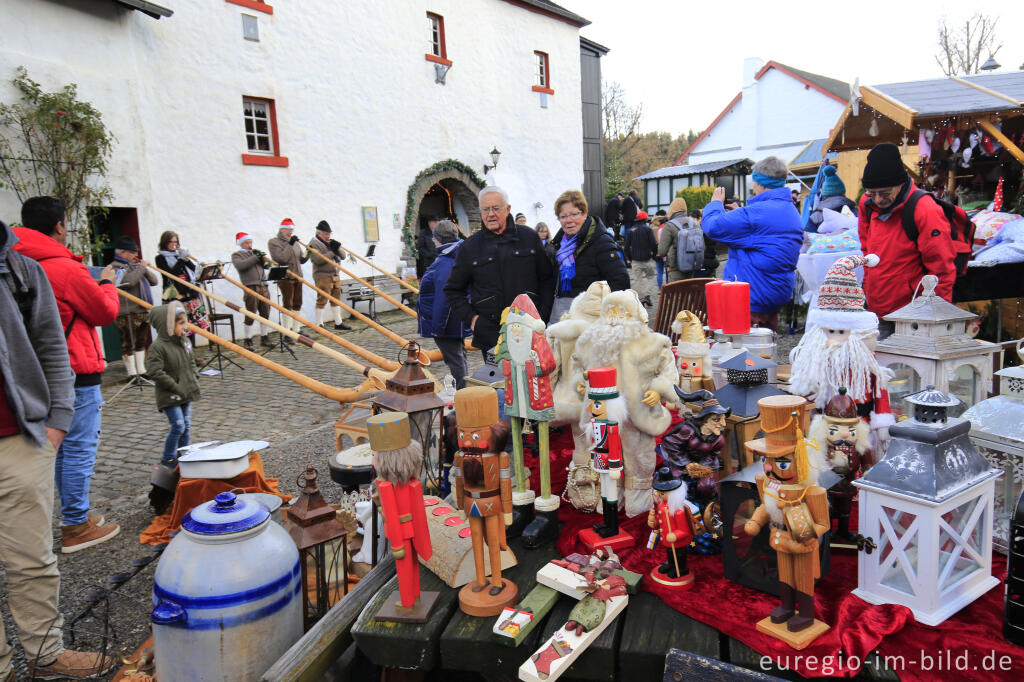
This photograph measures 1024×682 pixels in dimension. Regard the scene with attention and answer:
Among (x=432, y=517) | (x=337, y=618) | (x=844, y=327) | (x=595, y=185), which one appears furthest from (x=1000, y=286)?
(x=595, y=185)

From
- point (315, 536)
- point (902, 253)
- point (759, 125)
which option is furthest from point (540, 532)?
point (759, 125)

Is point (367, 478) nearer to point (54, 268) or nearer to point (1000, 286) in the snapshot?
point (54, 268)

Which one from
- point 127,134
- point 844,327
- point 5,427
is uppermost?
point 127,134

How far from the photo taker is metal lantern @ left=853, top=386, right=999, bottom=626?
1854mm

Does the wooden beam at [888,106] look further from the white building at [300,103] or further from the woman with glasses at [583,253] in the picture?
the white building at [300,103]

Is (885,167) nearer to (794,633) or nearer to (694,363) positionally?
(694,363)

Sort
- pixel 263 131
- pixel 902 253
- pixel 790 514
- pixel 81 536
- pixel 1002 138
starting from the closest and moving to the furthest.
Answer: pixel 790 514, pixel 902 253, pixel 81 536, pixel 1002 138, pixel 263 131

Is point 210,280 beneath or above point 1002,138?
beneath

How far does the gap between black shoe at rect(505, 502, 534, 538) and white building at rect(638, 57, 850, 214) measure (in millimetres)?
21500

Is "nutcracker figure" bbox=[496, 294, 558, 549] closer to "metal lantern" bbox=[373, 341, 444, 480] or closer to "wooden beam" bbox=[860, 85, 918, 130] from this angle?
"metal lantern" bbox=[373, 341, 444, 480]

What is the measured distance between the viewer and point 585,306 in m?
3.14

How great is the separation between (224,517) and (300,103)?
37.7 ft

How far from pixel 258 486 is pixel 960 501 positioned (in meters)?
3.50

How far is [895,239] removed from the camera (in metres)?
3.76
